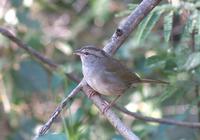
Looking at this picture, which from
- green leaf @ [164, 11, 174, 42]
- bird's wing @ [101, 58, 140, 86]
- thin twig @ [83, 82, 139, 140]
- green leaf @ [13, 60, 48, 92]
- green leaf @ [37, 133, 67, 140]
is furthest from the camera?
green leaf @ [13, 60, 48, 92]

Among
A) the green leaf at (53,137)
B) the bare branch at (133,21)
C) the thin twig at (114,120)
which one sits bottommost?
the thin twig at (114,120)

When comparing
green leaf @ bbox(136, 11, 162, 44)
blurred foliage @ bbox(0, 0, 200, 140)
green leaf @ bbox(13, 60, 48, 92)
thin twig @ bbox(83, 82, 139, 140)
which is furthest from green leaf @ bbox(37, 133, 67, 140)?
green leaf @ bbox(13, 60, 48, 92)

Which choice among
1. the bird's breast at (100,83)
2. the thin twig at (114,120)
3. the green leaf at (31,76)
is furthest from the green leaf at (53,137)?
the green leaf at (31,76)

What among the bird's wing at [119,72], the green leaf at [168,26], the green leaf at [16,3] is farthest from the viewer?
the green leaf at [16,3]

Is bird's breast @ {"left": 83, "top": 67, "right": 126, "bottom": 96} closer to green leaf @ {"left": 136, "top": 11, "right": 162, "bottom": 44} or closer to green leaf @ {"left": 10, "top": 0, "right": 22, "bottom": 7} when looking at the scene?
green leaf @ {"left": 136, "top": 11, "right": 162, "bottom": 44}

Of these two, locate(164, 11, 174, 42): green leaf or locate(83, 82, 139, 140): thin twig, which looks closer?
locate(83, 82, 139, 140): thin twig

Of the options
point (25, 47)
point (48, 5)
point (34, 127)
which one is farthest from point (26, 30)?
point (25, 47)

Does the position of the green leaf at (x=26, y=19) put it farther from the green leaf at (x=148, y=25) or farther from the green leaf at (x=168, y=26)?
the green leaf at (x=168, y=26)

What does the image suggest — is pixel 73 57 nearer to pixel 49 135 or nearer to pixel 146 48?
pixel 146 48
